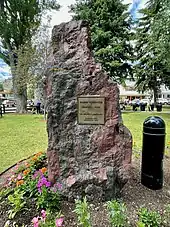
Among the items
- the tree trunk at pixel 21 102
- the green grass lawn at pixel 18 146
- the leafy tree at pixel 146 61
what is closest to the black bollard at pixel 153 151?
the green grass lawn at pixel 18 146

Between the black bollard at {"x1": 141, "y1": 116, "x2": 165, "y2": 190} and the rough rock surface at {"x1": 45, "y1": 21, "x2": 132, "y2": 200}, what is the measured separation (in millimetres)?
515

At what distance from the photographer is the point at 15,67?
19922mm

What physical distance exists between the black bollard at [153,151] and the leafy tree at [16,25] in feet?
55.2

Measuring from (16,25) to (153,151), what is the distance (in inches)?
725

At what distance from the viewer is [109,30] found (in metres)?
21.2

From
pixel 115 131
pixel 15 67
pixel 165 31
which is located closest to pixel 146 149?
pixel 115 131

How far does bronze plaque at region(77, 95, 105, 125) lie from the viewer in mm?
3184

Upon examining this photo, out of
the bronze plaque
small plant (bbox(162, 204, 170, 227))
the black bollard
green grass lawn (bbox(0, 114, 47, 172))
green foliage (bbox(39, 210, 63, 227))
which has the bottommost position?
green grass lawn (bbox(0, 114, 47, 172))

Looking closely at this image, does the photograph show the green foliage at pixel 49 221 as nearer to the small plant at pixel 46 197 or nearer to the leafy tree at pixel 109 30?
the small plant at pixel 46 197

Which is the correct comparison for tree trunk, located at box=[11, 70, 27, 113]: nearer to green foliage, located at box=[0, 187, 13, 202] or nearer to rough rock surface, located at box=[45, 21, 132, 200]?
green foliage, located at box=[0, 187, 13, 202]

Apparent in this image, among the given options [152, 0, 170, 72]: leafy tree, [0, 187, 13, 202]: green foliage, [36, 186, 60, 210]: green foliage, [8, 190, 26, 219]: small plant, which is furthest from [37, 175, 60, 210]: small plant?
[152, 0, 170, 72]: leafy tree

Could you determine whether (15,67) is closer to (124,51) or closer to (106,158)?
(124,51)

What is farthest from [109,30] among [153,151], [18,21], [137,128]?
[153,151]

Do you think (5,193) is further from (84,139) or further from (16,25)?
(16,25)
